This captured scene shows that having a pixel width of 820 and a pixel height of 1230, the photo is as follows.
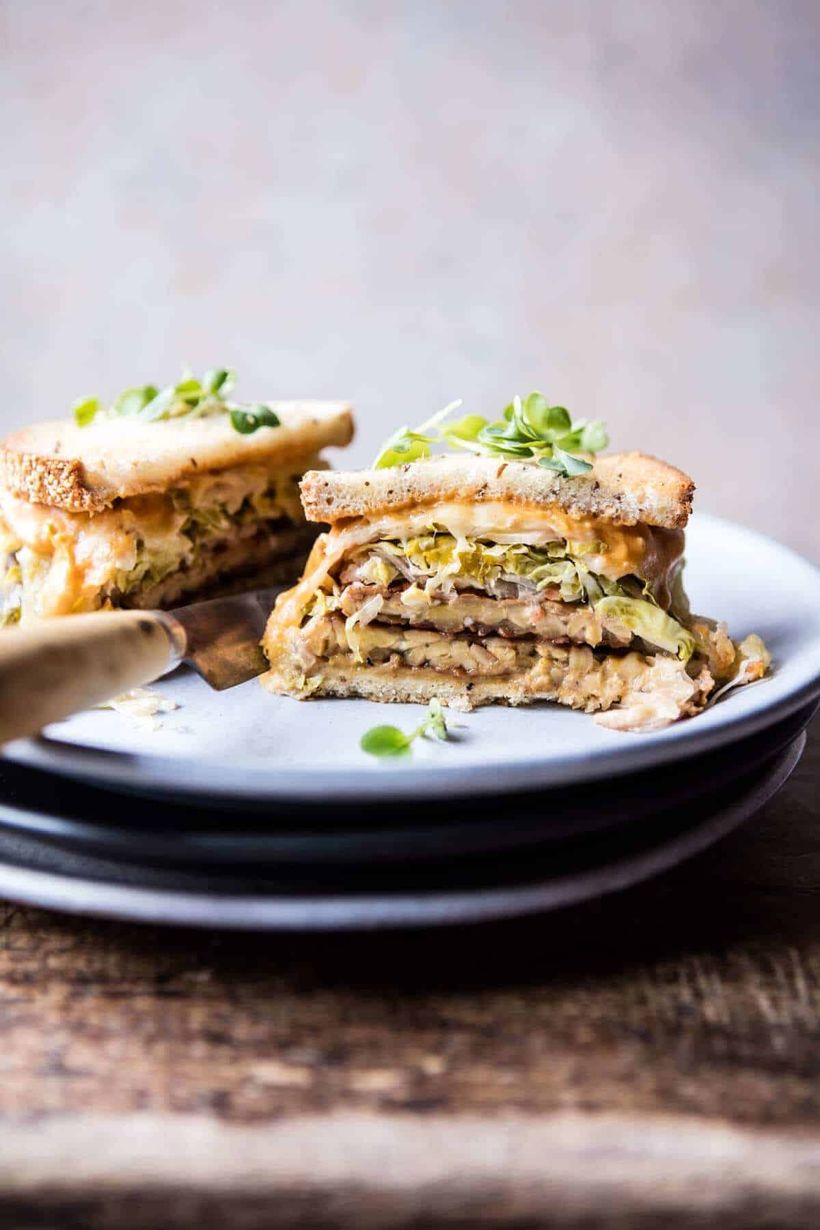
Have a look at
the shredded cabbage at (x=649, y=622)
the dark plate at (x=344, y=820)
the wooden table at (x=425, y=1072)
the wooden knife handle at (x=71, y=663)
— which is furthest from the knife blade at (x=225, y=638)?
the wooden table at (x=425, y=1072)

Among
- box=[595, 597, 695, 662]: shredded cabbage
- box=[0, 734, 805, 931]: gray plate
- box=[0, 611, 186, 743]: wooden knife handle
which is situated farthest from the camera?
box=[595, 597, 695, 662]: shredded cabbage

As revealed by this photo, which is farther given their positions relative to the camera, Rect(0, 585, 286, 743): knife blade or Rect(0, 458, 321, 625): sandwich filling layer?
Rect(0, 458, 321, 625): sandwich filling layer

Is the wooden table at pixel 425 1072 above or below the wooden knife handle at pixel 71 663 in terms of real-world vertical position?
below

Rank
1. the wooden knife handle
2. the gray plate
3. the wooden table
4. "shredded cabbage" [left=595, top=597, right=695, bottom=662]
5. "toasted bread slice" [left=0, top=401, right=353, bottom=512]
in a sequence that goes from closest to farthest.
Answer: the wooden table
the gray plate
the wooden knife handle
"shredded cabbage" [left=595, top=597, right=695, bottom=662]
"toasted bread slice" [left=0, top=401, right=353, bottom=512]

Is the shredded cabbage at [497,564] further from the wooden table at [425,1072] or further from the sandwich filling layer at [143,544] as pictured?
the wooden table at [425,1072]

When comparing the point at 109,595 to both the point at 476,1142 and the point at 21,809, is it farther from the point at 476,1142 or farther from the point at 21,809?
the point at 476,1142

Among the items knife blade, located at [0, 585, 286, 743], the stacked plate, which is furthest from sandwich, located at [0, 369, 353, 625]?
the stacked plate

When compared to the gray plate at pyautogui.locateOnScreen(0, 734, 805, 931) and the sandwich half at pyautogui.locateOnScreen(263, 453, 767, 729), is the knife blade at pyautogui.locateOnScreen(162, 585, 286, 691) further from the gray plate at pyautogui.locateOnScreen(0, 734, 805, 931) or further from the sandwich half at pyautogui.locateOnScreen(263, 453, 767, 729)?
the gray plate at pyautogui.locateOnScreen(0, 734, 805, 931)
